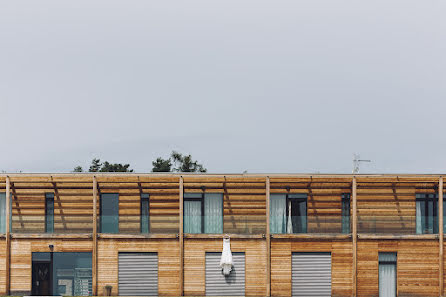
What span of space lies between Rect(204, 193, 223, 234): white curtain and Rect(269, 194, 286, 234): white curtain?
246cm

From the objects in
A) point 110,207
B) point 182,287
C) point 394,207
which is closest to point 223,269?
point 182,287

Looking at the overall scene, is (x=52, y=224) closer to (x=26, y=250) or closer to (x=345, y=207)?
(x=26, y=250)

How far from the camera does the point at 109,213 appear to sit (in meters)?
40.8

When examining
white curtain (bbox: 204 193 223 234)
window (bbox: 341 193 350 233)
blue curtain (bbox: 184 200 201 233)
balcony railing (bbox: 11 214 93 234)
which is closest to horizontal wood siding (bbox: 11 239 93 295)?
balcony railing (bbox: 11 214 93 234)

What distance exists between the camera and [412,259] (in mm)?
40750

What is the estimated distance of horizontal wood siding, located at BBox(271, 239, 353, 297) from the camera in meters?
40.4

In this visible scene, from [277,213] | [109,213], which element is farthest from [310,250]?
[109,213]

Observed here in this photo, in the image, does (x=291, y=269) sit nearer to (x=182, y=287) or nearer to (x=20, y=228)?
(x=182, y=287)

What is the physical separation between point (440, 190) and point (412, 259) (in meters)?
3.60

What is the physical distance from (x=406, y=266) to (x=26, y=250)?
719 inches

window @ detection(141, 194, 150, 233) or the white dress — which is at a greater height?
window @ detection(141, 194, 150, 233)

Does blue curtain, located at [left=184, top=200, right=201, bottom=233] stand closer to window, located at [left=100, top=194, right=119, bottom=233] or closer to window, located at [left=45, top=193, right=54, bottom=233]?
window, located at [left=100, top=194, right=119, bottom=233]

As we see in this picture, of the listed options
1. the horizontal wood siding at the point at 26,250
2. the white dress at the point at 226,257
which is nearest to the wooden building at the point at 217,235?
the horizontal wood siding at the point at 26,250

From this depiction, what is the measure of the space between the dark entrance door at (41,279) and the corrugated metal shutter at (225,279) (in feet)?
25.0
